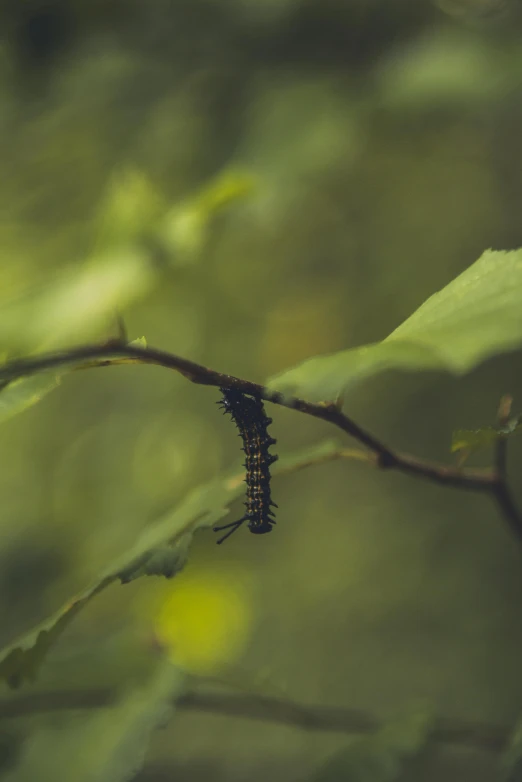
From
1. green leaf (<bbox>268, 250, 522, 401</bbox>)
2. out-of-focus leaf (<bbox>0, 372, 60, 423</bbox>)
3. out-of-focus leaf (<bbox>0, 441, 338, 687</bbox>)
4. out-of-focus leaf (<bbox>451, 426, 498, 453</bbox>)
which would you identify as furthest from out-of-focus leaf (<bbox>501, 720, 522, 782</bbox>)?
out-of-focus leaf (<bbox>0, 372, 60, 423</bbox>)

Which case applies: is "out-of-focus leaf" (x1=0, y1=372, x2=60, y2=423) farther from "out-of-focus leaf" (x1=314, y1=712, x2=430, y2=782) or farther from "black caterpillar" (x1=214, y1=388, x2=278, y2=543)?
"out-of-focus leaf" (x1=314, y1=712, x2=430, y2=782)

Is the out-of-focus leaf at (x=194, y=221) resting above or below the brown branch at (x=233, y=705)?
above

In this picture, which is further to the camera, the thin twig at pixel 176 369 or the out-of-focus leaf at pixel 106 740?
the out-of-focus leaf at pixel 106 740

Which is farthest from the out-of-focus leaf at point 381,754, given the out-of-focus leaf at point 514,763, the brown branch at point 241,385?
the brown branch at point 241,385

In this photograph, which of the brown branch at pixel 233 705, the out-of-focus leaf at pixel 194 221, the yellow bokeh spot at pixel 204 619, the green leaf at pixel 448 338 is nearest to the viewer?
the green leaf at pixel 448 338

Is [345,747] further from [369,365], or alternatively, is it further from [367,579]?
[367,579]

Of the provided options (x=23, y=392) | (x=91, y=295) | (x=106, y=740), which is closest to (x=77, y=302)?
(x=91, y=295)

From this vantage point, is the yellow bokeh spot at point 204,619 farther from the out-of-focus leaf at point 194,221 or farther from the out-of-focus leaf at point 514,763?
the out-of-focus leaf at point 194,221
